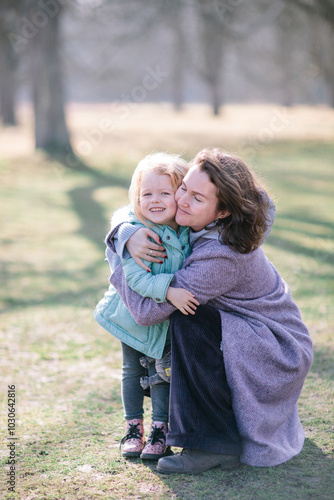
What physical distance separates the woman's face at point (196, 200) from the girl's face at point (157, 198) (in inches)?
1.6

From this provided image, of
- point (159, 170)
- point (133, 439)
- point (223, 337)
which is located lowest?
point (133, 439)

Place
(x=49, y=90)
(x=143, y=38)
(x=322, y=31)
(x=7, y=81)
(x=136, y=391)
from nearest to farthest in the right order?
(x=136, y=391) → (x=49, y=90) → (x=322, y=31) → (x=143, y=38) → (x=7, y=81)

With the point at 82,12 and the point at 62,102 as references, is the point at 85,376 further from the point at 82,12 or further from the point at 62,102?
the point at 82,12

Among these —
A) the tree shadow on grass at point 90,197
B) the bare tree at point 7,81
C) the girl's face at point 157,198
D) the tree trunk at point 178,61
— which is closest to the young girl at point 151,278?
the girl's face at point 157,198

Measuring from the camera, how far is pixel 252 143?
17.0 m

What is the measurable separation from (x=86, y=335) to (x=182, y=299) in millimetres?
2393

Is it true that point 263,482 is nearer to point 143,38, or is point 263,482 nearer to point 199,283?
point 199,283

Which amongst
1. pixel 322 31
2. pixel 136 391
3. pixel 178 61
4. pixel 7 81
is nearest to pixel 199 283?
pixel 136 391

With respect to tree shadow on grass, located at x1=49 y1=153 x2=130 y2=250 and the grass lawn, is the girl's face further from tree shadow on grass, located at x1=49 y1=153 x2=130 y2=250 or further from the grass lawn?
tree shadow on grass, located at x1=49 y1=153 x2=130 y2=250

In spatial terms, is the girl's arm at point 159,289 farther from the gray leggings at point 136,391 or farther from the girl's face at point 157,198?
the gray leggings at point 136,391

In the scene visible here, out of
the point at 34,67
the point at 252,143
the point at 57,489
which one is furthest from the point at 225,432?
the point at 252,143

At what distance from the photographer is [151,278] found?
2414 millimetres

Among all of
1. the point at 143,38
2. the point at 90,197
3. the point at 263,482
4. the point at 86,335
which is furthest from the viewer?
the point at 143,38

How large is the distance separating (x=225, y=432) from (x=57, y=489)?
2.34 feet
